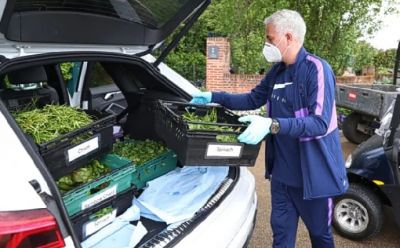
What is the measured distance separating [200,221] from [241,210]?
13.3 inches

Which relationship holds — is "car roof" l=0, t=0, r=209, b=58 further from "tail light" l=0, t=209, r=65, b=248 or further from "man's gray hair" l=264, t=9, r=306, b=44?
"tail light" l=0, t=209, r=65, b=248

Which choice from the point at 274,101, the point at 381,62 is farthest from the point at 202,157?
the point at 381,62

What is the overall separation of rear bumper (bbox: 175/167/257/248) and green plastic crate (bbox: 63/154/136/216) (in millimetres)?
476

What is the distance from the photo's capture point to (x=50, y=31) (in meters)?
2.29

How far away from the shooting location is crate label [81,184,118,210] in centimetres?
198

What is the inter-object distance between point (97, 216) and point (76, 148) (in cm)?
34

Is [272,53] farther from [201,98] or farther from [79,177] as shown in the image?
[79,177]

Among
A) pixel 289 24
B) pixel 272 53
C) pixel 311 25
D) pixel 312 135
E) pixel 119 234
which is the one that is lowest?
pixel 119 234

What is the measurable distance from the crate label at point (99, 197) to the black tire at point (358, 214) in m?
2.29

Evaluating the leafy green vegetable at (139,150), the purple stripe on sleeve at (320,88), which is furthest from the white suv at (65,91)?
the purple stripe on sleeve at (320,88)

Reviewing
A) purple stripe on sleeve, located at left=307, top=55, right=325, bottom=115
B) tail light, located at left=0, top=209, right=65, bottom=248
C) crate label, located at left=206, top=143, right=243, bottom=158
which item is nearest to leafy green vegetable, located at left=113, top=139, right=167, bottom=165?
crate label, located at left=206, top=143, right=243, bottom=158

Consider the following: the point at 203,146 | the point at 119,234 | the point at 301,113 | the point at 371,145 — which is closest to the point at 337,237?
the point at 371,145

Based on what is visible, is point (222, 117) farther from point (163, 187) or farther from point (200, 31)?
point (200, 31)

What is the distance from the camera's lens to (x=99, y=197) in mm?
2062
